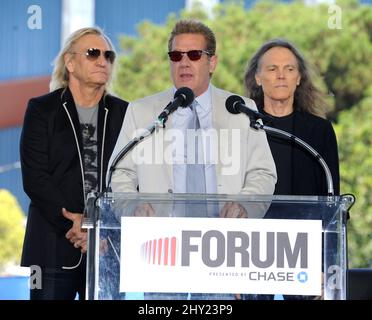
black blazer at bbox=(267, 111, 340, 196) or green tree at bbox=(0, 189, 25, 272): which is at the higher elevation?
black blazer at bbox=(267, 111, 340, 196)

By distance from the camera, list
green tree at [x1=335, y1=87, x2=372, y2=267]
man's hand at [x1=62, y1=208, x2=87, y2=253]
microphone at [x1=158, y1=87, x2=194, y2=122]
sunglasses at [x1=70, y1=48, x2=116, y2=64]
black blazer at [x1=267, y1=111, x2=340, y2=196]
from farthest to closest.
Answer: green tree at [x1=335, y1=87, x2=372, y2=267] → sunglasses at [x1=70, y1=48, x2=116, y2=64] → black blazer at [x1=267, y1=111, x2=340, y2=196] → man's hand at [x1=62, y1=208, x2=87, y2=253] → microphone at [x1=158, y1=87, x2=194, y2=122]

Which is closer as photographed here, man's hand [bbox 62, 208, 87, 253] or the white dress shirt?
the white dress shirt

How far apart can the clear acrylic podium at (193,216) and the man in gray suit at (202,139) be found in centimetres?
76

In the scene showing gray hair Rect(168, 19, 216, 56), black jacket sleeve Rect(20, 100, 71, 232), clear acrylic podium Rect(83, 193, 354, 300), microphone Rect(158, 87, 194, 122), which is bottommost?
clear acrylic podium Rect(83, 193, 354, 300)

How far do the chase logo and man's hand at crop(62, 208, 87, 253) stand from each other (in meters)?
1.44

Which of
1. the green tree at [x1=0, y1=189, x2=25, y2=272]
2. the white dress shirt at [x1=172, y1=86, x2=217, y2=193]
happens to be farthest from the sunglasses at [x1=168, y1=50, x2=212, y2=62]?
the green tree at [x1=0, y1=189, x2=25, y2=272]

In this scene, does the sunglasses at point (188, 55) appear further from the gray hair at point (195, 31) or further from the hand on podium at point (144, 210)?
the hand on podium at point (144, 210)

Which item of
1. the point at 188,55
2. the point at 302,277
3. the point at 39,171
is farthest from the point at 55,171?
the point at 302,277

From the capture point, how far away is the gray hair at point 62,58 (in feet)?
17.1

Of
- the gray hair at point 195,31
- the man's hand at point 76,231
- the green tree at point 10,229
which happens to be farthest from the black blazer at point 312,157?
the green tree at point 10,229

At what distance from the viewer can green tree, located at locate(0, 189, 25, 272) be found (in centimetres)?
560

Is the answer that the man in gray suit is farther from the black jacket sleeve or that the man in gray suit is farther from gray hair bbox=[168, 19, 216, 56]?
the black jacket sleeve

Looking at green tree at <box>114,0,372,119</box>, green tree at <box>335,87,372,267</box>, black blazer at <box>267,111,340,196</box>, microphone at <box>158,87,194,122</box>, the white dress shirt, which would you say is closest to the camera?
microphone at <box>158,87,194,122</box>
